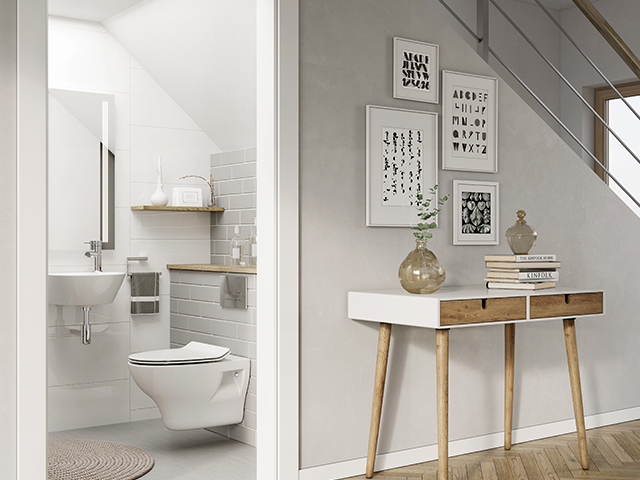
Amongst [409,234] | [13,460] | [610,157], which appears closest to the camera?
[13,460]

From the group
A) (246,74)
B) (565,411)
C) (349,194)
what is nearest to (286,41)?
(246,74)

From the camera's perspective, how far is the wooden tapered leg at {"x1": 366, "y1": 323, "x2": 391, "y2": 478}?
303 cm

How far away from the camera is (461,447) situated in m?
3.47

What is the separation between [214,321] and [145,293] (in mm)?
349

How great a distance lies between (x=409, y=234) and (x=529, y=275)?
0.57 m

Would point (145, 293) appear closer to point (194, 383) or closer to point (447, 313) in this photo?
point (194, 383)

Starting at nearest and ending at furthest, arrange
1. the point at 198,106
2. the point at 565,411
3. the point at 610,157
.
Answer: the point at 198,106 < the point at 565,411 < the point at 610,157

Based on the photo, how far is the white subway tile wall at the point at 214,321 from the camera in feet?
9.45

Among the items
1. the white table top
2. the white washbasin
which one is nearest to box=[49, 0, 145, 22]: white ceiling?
the white washbasin

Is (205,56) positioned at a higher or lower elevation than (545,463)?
higher

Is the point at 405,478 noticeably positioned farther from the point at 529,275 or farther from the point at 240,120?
the point at 240,120

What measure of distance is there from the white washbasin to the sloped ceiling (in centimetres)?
72

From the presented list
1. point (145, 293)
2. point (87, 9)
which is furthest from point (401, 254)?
point (87, 9)

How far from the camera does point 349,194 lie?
3.16m
